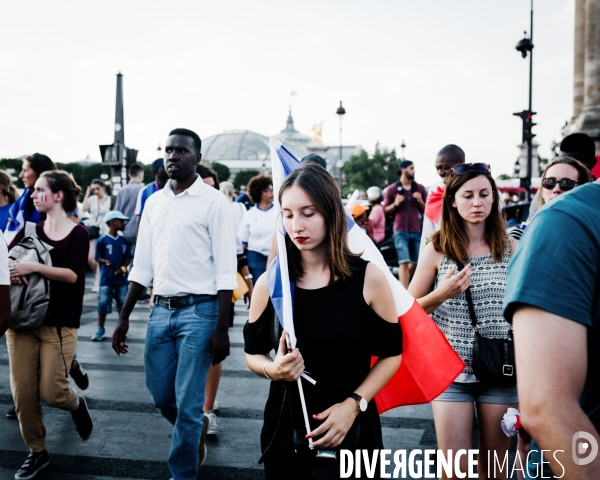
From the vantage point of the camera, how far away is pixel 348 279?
253cm

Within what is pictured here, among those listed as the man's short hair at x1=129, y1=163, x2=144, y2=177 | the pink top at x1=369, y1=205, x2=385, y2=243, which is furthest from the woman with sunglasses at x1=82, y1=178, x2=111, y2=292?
the pink top at x1=369, y1=205, x2=385, y2=243

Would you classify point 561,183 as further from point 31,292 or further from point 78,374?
point 78,374

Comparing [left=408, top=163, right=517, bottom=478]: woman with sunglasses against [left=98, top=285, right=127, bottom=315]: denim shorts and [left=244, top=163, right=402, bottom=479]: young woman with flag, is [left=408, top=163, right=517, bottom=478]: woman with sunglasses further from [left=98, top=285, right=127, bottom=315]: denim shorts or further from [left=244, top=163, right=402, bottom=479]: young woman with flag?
[left=98, top=285, right=127, bottom=315]: denim shorts

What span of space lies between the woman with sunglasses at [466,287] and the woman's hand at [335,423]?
0.99 metres

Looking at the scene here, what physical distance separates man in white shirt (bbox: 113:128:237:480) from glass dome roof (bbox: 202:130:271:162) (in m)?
130

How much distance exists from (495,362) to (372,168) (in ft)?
344

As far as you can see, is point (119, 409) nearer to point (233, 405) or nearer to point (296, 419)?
point (233, 405)

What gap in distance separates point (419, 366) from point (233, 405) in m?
3.59

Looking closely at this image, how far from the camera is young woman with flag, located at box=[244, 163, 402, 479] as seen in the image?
2.46 m

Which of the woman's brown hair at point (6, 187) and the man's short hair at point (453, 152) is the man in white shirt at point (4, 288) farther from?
the man's short hair at point (453, 152)

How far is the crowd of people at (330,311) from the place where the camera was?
1.33 m

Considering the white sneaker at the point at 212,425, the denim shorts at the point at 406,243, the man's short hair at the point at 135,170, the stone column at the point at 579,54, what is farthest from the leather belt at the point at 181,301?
the stone column at the point at 579,54

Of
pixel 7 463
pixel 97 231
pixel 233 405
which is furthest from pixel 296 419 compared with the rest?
pixel 97 231

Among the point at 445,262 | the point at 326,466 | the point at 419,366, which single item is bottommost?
the point at 326,466
